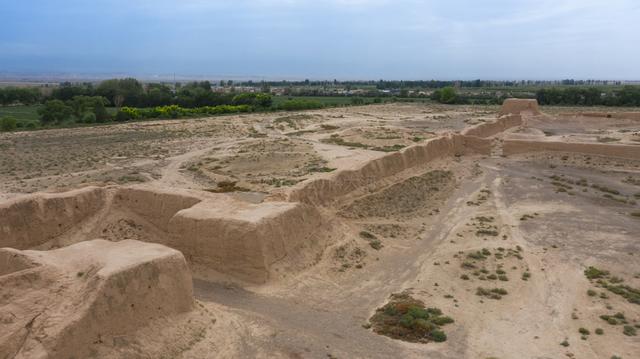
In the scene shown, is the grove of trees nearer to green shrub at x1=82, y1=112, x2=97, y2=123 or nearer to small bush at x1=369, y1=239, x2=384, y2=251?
green shrub at x1=82, y1=112, x2=97, y2=123

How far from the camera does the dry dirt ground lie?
11391 millimetres

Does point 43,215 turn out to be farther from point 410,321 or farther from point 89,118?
point 89,118

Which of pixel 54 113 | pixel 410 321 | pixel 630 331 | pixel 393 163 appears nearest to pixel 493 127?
pixel 393 163

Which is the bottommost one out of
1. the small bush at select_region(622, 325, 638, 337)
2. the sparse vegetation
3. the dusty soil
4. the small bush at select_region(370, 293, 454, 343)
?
the small bush at select_region(622, 325, 638, 337)

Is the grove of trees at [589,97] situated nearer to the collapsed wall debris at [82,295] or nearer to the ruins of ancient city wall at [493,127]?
the ruins of ancient city wall at [493,127]

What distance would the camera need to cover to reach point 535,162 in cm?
3328

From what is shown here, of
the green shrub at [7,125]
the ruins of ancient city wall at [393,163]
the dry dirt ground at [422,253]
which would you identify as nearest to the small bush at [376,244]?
the dry dirt ground at [422,253]

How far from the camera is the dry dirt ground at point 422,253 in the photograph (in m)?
11.4

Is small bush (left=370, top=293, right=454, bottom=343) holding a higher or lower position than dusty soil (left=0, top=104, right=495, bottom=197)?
lower

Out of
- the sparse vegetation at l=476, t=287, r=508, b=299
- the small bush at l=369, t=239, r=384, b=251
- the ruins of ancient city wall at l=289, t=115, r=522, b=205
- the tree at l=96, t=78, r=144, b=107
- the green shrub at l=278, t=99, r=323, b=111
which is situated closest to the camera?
the sparse vegetation at l=476, t=287, r=508, b=299

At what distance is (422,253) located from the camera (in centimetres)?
1711

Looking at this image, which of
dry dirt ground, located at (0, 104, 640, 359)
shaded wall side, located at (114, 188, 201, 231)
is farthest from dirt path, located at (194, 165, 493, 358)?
shaded wall side, located at (114, 188, 201, 231)

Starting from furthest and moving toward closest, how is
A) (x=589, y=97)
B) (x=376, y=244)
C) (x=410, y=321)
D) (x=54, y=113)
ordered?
(x=589, y=97)
(x=54, y=113)
(x=376, y=244)
(x=410, y=321)

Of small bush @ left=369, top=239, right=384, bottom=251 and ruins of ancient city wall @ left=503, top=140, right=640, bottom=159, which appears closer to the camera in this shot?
small bush @ left=369, top=239, right=384, bottom=251
